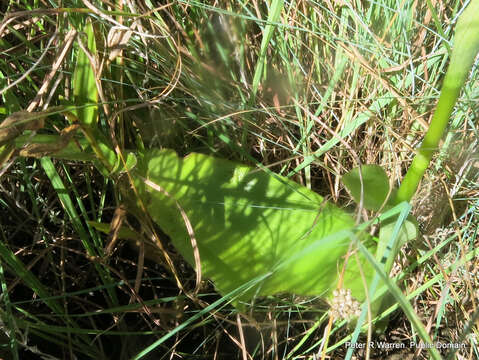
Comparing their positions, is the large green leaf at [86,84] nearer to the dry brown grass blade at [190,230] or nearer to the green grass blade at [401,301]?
the dry brown grass blade at [190,230]

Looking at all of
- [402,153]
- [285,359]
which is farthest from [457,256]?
[285,359]

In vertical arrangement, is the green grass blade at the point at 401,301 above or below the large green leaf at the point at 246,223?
above

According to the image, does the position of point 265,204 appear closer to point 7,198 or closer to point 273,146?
point 273,146

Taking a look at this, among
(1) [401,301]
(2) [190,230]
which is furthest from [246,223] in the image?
(1) [401,301]

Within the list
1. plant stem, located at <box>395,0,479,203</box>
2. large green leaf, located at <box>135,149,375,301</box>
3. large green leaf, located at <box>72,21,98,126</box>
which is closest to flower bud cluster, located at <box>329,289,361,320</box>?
large green leaf, located at <box>135,149,375,301</box>

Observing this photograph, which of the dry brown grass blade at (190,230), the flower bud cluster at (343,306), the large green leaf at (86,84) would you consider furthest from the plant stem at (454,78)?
the large green leaf at (86,84)

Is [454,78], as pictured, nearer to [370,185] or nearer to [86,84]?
[370,185]

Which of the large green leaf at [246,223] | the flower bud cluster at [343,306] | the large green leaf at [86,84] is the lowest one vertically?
the flower bud cluster at [343,306]
